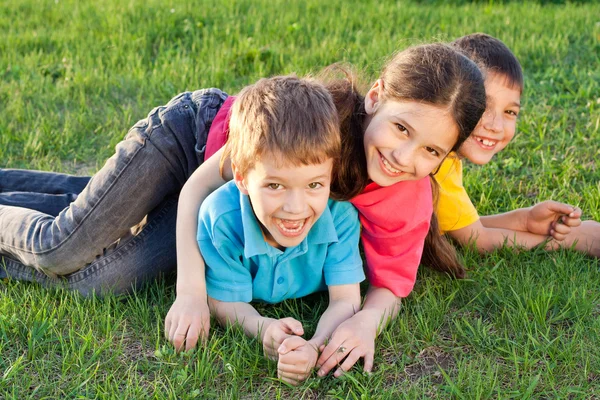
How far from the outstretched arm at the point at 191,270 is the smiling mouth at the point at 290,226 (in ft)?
1.32

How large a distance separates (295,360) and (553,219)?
158cm

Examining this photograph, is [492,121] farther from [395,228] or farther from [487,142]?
[395,228]

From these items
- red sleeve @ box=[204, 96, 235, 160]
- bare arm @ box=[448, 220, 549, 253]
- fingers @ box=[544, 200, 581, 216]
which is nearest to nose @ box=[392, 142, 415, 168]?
red sleeve @ box=[204, 96, 235, 160]

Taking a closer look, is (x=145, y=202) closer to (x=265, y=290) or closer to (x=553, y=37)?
(x=265, y=290)

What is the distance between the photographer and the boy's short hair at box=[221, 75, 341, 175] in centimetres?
238

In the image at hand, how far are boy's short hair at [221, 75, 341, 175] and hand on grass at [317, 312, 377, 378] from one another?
1.97ft

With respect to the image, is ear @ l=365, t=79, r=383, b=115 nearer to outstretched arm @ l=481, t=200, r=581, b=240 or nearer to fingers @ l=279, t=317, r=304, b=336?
fingers @ l=279, t=317, r=304, b=336

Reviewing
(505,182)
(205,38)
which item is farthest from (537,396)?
(205,38)

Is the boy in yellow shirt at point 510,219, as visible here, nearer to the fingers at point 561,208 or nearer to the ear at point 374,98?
the fingers at point 561,208

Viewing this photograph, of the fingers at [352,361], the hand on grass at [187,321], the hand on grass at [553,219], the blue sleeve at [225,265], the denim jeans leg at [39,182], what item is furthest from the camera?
the denim jeans leg at [39,182]

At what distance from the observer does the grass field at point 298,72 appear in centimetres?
250

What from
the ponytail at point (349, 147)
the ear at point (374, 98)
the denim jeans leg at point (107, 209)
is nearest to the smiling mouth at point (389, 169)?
the ponytail at point (349, 147)

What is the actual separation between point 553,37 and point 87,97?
3.47 metres

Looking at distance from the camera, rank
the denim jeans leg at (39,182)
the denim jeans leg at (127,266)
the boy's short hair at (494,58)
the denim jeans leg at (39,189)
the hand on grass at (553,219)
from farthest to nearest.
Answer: the denim jeans leg at (39,182), the denim jeans leg at (39,189), the hand on grass at (553,219), the boy's short hair at (494,58), the denim jeans leg at (127,266)
